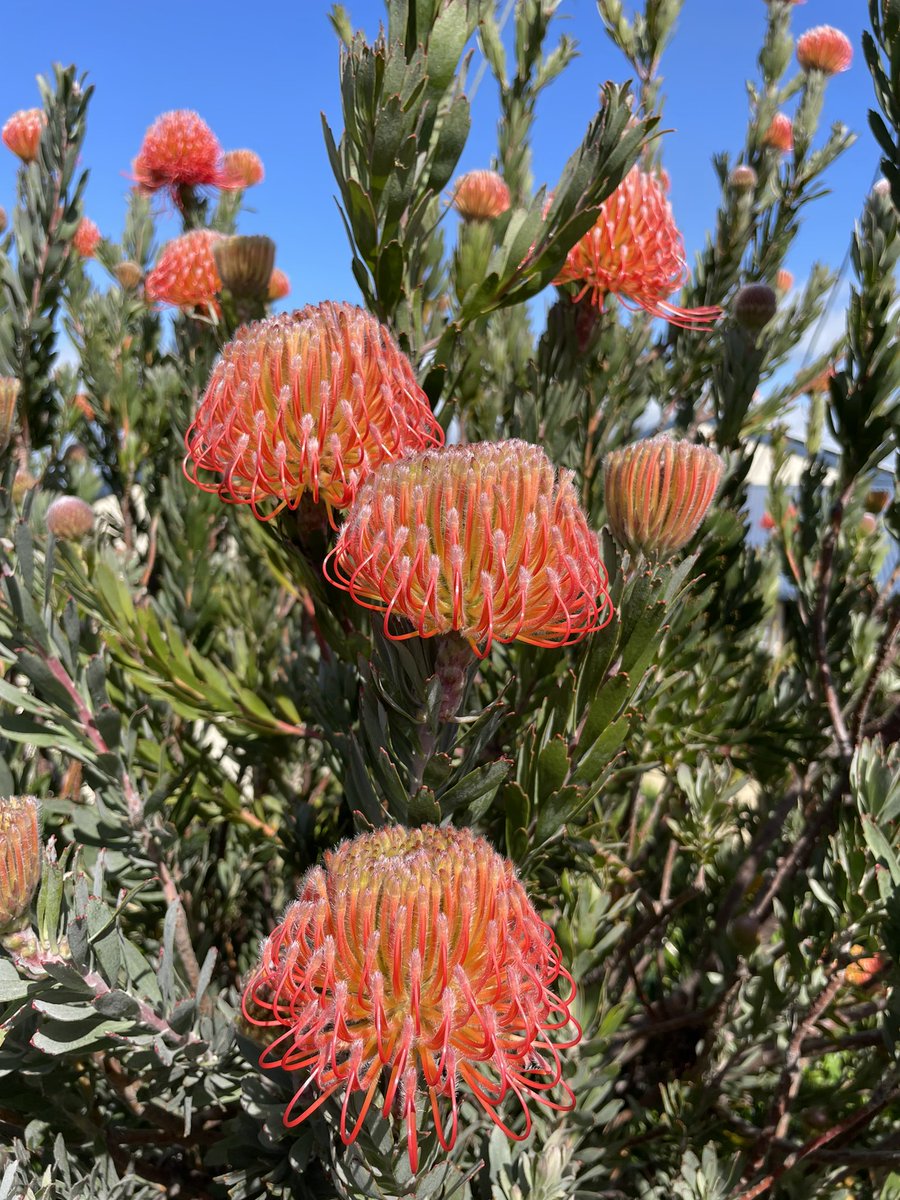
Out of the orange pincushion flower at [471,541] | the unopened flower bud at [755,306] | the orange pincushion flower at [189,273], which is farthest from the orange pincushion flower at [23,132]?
the orange pincushion flower at [471,541]

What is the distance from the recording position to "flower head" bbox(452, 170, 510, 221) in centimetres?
179

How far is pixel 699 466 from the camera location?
1063 millimetres

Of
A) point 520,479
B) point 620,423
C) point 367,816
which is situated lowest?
point 367,816

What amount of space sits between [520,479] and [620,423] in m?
1.32

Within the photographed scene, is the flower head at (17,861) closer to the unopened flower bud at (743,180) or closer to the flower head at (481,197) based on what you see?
the flower head at (481,197)

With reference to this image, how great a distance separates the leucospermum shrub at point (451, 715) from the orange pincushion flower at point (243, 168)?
1138 mm

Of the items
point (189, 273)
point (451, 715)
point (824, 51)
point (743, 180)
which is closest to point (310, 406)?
point (451, 715)

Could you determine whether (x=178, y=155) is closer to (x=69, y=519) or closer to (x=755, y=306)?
(x=69, y=519)

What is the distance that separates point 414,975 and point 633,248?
45.7 inches

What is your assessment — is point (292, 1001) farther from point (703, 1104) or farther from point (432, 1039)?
point (703, 1104)

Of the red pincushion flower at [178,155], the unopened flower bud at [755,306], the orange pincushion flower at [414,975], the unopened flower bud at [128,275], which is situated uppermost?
the red pincushion flower at [178,155]

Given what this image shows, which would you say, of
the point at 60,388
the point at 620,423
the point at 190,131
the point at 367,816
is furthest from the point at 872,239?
the point at 60,388

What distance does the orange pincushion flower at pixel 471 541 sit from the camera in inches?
31.8

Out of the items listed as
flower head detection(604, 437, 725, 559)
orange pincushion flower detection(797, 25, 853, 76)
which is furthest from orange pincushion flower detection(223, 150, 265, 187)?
flower head detection(604, 437, 725, 559)
